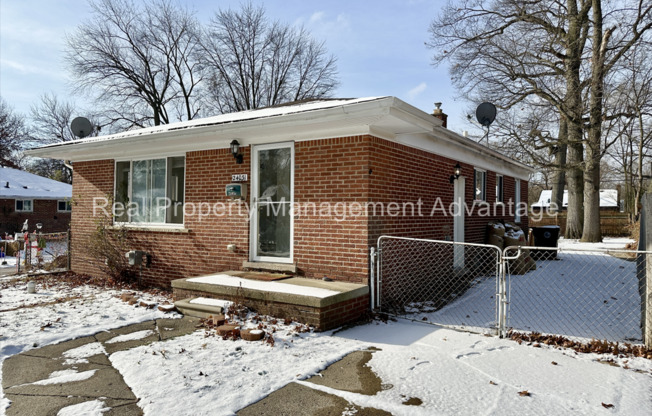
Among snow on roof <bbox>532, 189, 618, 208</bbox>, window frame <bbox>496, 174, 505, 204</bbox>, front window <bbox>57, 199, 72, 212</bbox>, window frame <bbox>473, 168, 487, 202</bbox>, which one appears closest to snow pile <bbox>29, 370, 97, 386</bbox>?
window frame <bbox>473, 168, 487, 202</bbox>

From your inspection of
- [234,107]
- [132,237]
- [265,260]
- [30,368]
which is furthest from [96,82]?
[30,368]

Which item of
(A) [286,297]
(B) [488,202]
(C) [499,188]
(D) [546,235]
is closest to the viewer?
(A) [286,297]

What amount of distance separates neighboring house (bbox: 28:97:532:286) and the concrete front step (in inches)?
50.3

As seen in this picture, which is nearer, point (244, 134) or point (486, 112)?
point (244, 134)

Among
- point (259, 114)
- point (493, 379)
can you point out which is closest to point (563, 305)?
point (493, 379)

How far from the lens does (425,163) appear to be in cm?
775

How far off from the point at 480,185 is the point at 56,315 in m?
9.68

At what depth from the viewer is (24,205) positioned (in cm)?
2434

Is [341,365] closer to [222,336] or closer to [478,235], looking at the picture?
[222,336]

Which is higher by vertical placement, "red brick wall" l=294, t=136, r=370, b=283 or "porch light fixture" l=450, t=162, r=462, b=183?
"porch light fixture" l=450, t=162, r=462, b=183

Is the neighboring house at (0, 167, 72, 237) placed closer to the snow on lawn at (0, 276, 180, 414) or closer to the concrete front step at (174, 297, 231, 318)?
the snow on lawn at (0, 276, 180, 414)

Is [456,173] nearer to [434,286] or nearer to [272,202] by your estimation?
[434,286]

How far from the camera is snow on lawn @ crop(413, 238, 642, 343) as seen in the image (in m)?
5.55

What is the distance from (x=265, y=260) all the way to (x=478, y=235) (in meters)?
6.04
